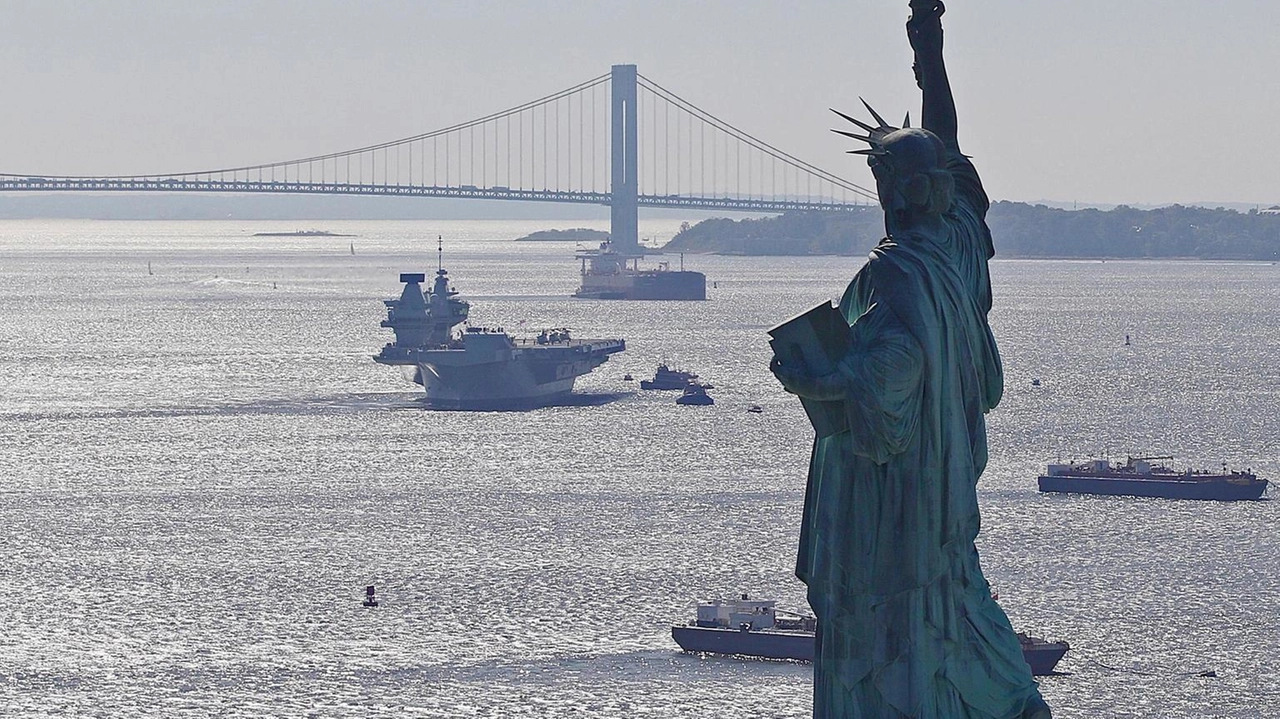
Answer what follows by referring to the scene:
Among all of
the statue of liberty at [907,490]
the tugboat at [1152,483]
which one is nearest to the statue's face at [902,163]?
the statue of liberty at [907,490]

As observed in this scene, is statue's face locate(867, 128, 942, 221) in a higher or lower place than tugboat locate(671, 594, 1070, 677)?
higher

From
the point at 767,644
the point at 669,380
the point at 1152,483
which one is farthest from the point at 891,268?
the point at 669,380

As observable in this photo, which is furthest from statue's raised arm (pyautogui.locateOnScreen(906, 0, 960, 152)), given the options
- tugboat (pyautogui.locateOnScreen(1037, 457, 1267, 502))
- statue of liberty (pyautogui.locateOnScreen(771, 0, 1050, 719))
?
tugboat (pyautogui.locateOnScreen(1037, 457, 1267, 502))

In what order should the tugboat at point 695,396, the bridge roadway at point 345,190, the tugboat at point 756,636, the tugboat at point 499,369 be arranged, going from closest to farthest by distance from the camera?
the tugboat at point 756,636 < the tugboat at point 695,396 < the tugboat at point 499,369 < the bridge roadway at point 345,190

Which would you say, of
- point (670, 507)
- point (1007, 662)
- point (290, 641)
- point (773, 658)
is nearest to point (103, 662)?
point (290, 641)

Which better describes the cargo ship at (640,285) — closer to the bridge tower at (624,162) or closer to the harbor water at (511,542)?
the bridge tower at (624,162)

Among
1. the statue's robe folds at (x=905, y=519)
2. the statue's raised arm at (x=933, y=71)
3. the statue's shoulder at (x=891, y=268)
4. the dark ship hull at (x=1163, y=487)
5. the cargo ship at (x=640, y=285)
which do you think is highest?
the statue's raised arm at (x=933, y=71)

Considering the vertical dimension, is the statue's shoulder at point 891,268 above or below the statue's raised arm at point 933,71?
below

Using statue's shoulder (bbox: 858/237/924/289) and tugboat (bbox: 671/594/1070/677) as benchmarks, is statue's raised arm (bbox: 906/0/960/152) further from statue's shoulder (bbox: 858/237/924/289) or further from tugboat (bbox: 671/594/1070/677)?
tugboat (bbox: 671/594/1070/677)
